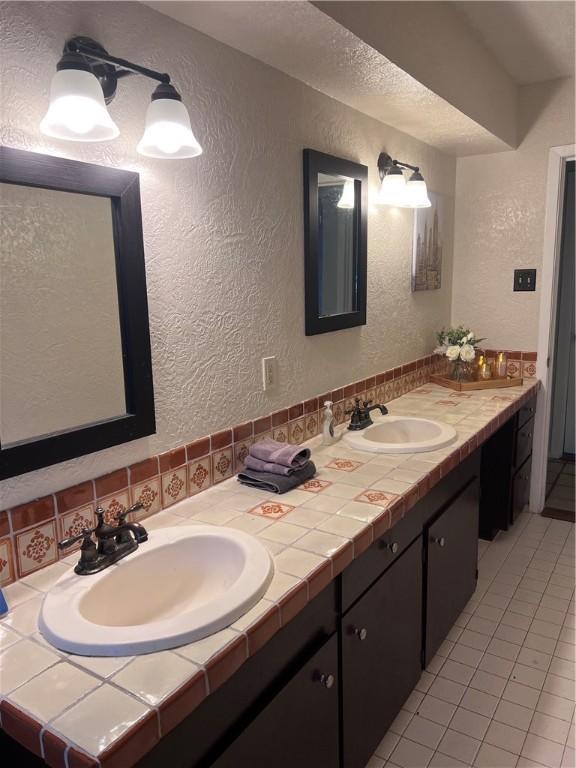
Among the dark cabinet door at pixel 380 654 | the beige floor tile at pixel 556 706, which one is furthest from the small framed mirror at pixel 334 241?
the beige floor tile at pixel 556 706

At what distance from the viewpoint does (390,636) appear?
1.60 m

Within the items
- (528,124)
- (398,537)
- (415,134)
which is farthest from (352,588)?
(528,124)

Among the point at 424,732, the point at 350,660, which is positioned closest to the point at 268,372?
the point at 350,660

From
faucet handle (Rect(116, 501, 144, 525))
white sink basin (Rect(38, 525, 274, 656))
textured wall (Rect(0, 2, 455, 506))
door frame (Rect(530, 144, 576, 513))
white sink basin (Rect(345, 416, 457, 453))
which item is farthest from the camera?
door frame (Rect(530, 144, 576, 513))

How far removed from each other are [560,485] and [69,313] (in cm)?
342

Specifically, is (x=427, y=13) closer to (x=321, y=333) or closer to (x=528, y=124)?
(x=321, y=333)

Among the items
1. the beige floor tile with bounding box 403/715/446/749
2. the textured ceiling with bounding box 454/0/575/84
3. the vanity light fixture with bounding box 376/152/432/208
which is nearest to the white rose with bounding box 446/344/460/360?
the vanity light fixture with bounding box 376/152/432/208

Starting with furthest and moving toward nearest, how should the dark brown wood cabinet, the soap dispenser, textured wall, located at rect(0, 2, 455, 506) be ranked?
the dark brown wood cabinet < the soap dispenser < textured wall, located at rect(0, 2, 455, 506)

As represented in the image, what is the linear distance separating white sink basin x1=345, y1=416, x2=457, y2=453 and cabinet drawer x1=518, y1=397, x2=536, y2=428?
0.86 metres

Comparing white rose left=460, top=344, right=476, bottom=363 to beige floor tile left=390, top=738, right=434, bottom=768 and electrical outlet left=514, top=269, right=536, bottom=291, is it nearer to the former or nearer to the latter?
electrical outlet left=514, top=269, right=536, bottom=291

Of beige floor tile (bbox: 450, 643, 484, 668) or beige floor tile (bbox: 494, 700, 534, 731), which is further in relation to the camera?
beige floor tile (bbox: 450, 643, 484, 668)

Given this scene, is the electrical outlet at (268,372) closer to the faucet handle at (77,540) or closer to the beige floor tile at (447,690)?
the faucet handle at (77,540)

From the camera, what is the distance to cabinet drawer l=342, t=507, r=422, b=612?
1331 mm

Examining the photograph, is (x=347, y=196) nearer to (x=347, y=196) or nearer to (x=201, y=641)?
(x=347, y=196)
